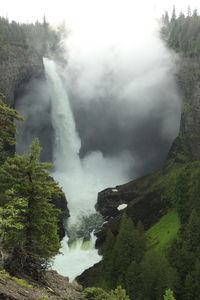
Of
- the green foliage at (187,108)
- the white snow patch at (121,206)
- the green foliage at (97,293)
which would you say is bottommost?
the green foliage at (97,293)

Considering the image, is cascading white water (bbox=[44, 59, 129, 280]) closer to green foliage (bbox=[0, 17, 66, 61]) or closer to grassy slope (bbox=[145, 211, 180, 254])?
green foliage (bbox=[0, 17, 66, 61])

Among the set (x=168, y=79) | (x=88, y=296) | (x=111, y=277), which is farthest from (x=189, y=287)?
(x=168, y=79)

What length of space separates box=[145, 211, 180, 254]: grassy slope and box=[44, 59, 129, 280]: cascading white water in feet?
111

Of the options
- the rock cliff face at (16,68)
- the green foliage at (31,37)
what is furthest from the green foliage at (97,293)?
the green foliage at (31,37)

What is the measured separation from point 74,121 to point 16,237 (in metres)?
122

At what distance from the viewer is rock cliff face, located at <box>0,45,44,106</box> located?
4761 inches

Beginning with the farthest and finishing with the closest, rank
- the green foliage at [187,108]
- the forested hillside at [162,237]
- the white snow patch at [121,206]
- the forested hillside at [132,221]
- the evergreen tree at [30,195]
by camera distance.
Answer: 1. the green foliage at [187,108]
2. the white snow patch at [121,206]
3. the forested hillside at [162,237]
4. the evergreen tree at [30,195]
5. the forested hillside at [132,221]

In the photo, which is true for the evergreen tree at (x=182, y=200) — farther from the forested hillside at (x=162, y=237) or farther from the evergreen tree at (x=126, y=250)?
the evergreen tree at (x=126, y=250)

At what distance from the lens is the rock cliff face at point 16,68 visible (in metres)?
121

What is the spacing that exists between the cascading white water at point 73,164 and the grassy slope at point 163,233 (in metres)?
33.9

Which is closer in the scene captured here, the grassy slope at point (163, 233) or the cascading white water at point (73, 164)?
the grassy slope at point (163, 233)

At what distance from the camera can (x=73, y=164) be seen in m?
144

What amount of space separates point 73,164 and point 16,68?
45601mm

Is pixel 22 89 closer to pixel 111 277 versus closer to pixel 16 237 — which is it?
pixel 111 277
